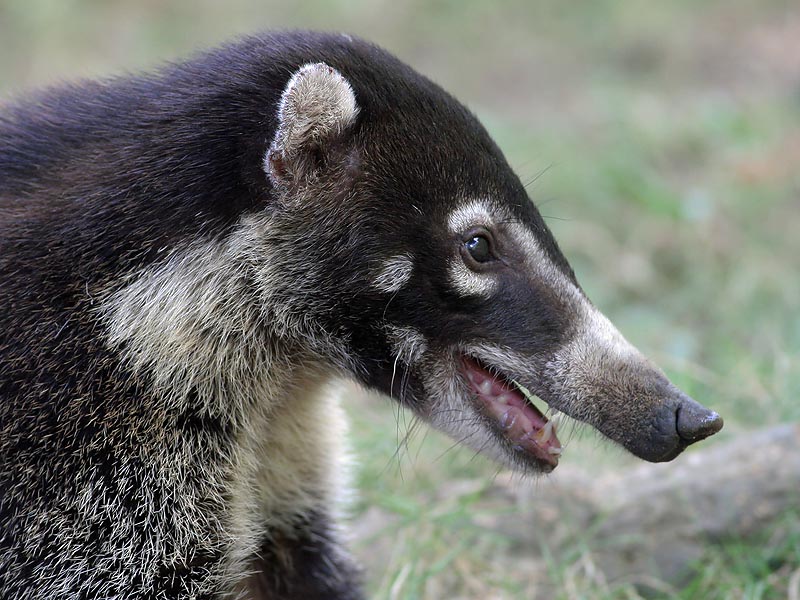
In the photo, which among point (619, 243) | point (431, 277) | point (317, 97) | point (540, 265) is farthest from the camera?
point (619, 243)

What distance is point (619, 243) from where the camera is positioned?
919 centimetres

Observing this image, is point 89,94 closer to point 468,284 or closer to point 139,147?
point 139,147

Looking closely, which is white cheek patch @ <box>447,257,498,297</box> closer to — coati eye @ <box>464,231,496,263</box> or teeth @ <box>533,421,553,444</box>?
coati eye @ <box>464,231,496,263</box>

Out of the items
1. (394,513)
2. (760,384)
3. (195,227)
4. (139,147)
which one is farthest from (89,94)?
(760,384)

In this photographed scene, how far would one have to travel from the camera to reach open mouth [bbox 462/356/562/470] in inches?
155

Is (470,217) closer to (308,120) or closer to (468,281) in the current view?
(468,281)

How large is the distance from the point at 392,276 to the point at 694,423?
46.5 inches

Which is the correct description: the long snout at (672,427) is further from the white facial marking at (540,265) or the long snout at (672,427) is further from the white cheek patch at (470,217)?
the white cheek patch at (470,217)

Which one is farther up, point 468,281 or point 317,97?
point 317,97

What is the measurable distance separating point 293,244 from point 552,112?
9.01m

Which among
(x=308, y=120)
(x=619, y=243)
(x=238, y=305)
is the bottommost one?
(x=619, y=243)

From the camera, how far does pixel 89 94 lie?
4.22 meters

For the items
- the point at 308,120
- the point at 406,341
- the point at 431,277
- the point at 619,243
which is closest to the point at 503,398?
the point at 406,341

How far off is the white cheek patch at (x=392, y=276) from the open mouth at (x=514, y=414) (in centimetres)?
42
